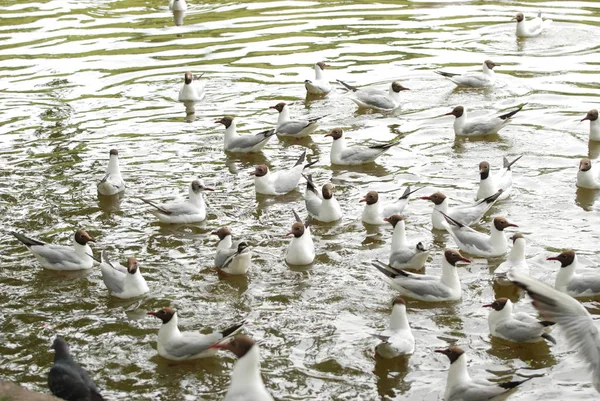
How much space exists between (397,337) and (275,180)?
5.73 meters

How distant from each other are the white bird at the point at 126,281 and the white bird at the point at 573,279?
17.1ft

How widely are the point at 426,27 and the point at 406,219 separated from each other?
464 inches

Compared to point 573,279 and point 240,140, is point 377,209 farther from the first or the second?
point 240,140

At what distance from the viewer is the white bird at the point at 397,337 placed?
10.9 meters

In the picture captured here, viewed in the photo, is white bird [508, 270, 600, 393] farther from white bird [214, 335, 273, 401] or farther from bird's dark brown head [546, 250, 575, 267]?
bird's dark brown head [546, 250, 575, 267]

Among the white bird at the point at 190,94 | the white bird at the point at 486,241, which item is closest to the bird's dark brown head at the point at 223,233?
the white bird at the point at 486,241

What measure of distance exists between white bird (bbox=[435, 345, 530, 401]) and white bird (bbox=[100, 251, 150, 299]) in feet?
14.0

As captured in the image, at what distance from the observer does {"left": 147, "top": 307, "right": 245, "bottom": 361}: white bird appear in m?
11.0

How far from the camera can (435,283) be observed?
1241cm

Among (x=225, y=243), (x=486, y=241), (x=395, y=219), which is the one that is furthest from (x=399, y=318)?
(x=225, y=243)

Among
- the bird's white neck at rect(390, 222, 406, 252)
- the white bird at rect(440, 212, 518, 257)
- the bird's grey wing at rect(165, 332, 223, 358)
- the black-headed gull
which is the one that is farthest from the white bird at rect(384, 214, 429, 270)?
the black-headed gull

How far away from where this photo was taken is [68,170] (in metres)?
17.3

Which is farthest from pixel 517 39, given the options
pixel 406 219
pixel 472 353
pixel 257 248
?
pixel 472 353

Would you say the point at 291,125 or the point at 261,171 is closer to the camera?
the point at 261,171
